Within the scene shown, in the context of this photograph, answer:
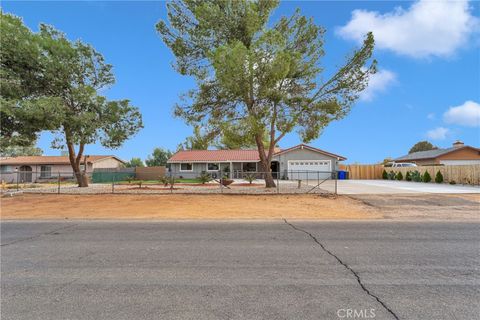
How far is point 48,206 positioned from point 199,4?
1415 centimetres

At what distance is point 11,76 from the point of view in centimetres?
2008

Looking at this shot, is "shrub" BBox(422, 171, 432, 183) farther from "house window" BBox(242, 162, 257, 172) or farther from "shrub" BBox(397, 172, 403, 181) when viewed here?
"house window" BBox(242, 162, 257, 172)

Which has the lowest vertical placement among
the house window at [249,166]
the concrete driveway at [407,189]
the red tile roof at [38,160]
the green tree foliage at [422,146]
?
the concrete driveway at [407,189]

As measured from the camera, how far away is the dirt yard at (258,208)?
11.5m

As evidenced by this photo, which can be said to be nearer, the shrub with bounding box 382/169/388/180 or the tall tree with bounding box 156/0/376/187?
the tall tree with bounding box 156/0/376/187

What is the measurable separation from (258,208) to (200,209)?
2.46m

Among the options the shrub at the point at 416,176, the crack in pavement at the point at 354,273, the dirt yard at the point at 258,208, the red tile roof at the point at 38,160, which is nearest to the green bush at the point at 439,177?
the shrub at the point at 416,176

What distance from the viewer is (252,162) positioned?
40.3 m

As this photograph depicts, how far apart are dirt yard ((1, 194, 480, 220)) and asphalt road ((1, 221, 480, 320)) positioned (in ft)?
10.8

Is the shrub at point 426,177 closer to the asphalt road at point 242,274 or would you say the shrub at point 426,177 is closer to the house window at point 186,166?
the asphalt road at point 242,274

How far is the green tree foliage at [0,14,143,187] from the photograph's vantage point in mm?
19297

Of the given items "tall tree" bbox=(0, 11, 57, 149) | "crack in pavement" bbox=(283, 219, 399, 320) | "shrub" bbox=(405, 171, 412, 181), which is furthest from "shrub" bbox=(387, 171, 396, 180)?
"tall tree" bbox=(0, 11, 57, 149)

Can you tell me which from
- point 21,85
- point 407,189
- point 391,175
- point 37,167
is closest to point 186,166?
point 37,167

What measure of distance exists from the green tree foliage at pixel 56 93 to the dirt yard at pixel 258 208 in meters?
5.39
